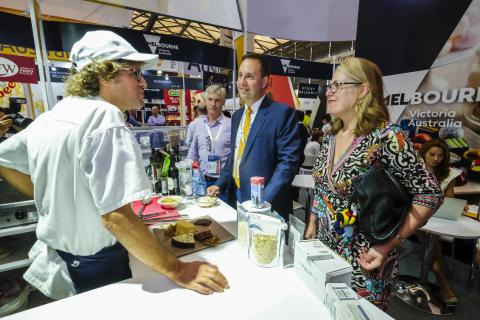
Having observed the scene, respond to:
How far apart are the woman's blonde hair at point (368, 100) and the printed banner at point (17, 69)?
3.42 meters

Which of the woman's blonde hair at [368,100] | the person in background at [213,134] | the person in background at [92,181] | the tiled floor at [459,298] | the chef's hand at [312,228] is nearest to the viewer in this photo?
the person in background at [92,181]

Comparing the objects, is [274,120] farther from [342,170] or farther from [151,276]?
[151,276]

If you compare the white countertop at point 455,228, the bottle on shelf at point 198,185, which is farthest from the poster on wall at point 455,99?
the bottle on shelf at point 198,185

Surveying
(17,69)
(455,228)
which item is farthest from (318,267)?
(17,69)

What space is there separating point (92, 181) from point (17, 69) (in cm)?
307

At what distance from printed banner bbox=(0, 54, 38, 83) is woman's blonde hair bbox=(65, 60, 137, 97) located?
2576 mm

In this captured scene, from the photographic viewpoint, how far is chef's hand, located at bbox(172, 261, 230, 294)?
897 mm

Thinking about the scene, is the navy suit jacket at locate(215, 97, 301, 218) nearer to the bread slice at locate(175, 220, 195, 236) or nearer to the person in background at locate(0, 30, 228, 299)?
the bread slice at locate(175, 220, 195, 236)

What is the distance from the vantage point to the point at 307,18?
390 centimetres

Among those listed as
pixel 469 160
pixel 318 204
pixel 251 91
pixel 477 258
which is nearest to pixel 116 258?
pixel 318 204

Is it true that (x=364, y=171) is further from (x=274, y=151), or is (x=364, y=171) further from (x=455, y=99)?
(x=455, y=99)

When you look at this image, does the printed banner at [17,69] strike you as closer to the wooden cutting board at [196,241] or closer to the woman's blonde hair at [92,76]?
the woman's blonde hair at [92,76]

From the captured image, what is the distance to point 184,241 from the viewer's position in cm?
119

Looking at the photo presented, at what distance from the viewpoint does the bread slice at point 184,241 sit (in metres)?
1.19
